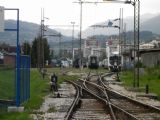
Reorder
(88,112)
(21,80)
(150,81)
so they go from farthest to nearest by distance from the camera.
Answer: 1. (150,81)
2. (88,112)
3. (21,80)

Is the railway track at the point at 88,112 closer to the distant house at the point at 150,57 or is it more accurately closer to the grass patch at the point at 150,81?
the grass patch at the point at 150,81

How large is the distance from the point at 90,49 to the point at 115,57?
99717mm

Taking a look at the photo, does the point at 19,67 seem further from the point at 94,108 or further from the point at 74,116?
the point at 94,108

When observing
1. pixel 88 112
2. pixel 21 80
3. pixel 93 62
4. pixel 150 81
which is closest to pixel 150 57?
pixel 93 62

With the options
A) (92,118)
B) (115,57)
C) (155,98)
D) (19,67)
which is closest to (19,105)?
(19,67)

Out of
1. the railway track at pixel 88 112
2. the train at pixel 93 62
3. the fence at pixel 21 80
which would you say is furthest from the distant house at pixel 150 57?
the fence at pixel 21 80

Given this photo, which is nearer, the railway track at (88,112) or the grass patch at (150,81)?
the railway track at (88,112)

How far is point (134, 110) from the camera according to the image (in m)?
23.2

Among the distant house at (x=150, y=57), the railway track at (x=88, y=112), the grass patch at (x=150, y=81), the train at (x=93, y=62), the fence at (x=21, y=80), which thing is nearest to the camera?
the railway track at (x=88, y=112)

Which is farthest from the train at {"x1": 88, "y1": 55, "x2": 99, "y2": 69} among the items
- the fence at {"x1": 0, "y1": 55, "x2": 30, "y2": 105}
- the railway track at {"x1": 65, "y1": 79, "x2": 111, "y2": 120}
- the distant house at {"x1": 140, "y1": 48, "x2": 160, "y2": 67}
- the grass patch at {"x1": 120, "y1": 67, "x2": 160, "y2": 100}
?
the railway track at {"x1": 65, "y1": 79, "x2": 111, "y2": 120}

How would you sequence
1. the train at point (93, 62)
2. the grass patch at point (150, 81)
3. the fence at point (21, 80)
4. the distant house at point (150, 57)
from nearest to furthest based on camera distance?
the fence at point (21, 80), the grass patch at point (150, 81), the distant house at point (150, 57), the train at point (93, 62)

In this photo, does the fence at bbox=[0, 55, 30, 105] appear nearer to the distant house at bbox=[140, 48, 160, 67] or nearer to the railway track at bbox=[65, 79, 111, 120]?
the railway track at bbox=[65, 79, 111, 120]

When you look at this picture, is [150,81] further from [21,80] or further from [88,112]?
[21,80]

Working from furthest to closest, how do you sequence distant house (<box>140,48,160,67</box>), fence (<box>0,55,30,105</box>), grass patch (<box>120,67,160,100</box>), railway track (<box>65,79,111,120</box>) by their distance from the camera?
distant house (<box>140,48,160,67</box>) < grass patch (<box>120,67,160,100</box>) < fence (<box>0,55,30,105</box>) < railway track (<box>65,79,111,120</box>)
